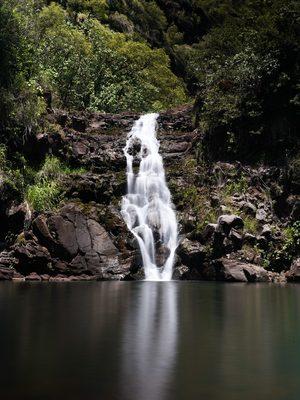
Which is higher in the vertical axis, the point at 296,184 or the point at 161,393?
the point at 296,184

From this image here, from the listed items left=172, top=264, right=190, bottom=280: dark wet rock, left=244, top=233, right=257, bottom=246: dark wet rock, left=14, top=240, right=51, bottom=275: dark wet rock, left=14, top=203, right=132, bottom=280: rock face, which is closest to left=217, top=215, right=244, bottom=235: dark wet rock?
left=244, top=233, right=257, bottom=246: dark wet rock

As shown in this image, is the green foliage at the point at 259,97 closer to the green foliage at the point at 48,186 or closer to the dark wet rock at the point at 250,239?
the dark wet rock at the point at 250,239

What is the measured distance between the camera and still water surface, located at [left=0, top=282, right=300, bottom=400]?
225 inches

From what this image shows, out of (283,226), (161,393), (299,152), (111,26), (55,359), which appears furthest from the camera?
(111,26)

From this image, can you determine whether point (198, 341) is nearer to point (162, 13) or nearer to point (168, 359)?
point (168, 359)

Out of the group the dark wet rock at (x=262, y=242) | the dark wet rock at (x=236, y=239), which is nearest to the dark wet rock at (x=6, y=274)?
the dark wet rock at (x=236, y=239)

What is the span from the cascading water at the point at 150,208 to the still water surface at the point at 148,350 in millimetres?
11418

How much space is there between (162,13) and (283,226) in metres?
58.9

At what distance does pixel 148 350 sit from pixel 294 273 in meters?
17.8

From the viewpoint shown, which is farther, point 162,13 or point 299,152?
point 162,13

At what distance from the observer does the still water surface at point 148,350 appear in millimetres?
5707

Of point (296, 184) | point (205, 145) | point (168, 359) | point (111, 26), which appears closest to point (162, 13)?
point (111, 26)

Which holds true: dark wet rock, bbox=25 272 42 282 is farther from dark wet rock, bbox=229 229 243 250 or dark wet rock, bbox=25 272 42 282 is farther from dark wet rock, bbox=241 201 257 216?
dark wet rock, bbox=241 201 257 216

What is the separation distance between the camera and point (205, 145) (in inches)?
1257
